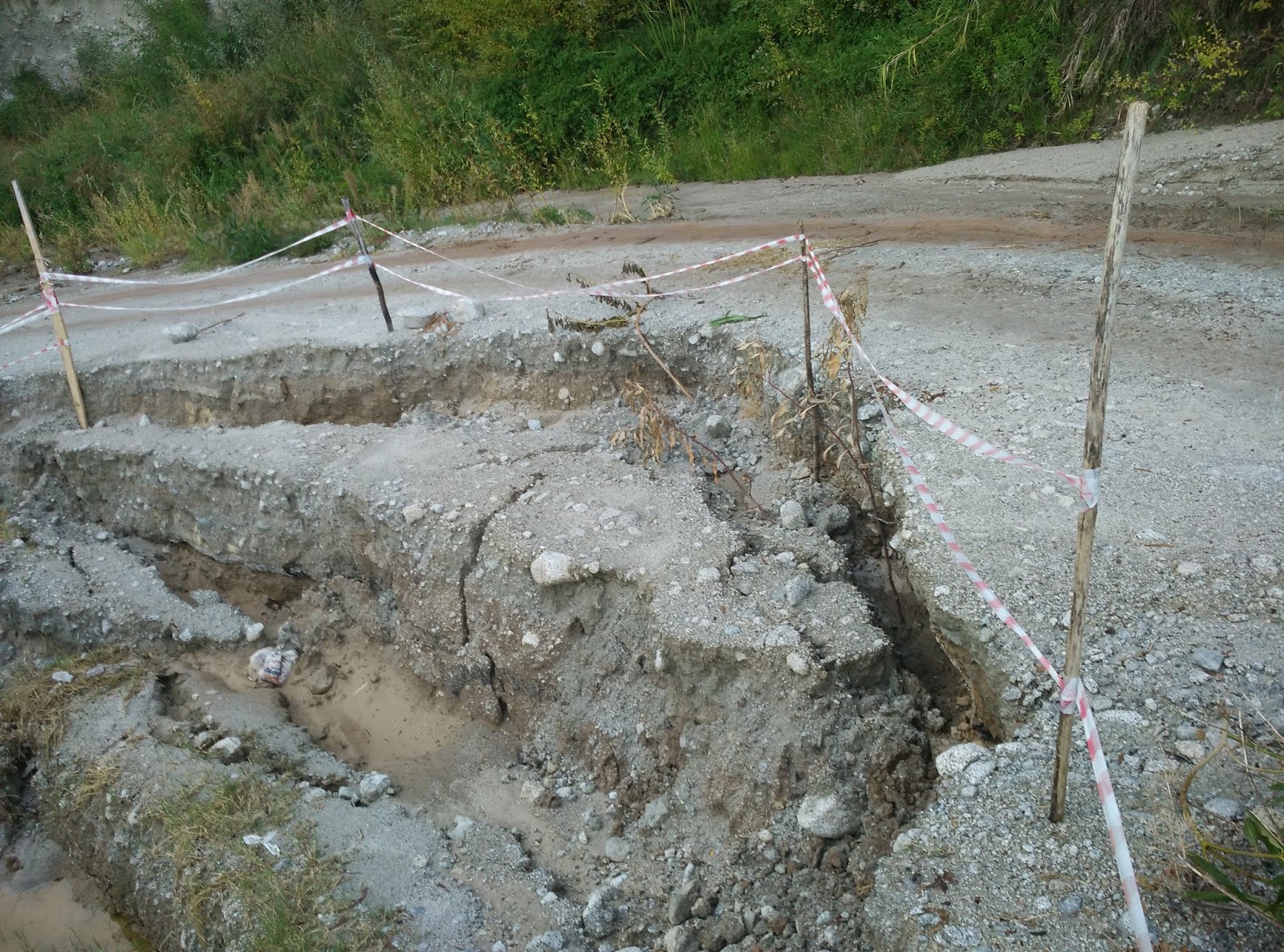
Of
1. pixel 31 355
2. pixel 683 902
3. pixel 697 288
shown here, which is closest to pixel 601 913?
pixel 683 902

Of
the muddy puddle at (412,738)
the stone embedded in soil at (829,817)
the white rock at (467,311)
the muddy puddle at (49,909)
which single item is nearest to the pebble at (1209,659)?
the stone embedded in soil at (829,817)

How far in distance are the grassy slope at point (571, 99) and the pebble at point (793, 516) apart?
240 inches

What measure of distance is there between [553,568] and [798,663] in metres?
1.22

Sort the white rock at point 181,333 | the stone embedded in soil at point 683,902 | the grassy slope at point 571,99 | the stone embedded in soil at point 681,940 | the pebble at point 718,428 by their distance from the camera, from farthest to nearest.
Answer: the grassy slope at point 571,99, the white rock at point 181,333, the pebble at point 718,428, the stone embedded in soil at point 683,902, the stone embedded in soil at point 681,940

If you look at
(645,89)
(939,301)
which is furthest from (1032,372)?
(645,89)

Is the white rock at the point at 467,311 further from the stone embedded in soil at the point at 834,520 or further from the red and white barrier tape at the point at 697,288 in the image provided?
the stone embedded in soil at the point at 834,520

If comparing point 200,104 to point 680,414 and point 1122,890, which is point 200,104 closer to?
point 680,414

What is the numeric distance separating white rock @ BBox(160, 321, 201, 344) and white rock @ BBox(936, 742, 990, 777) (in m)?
6.41

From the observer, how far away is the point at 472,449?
5.20 metres

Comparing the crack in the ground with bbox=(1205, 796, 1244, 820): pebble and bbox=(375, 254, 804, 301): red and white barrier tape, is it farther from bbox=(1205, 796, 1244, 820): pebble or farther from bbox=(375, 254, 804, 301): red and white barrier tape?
bbox=(1205, 796, 1244, 820): pebble

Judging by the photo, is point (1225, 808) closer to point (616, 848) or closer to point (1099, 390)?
point (1099, 390)

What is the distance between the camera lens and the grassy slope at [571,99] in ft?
27.3

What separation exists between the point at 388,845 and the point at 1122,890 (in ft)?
8.60

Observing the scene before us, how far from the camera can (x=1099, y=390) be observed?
229 cm
